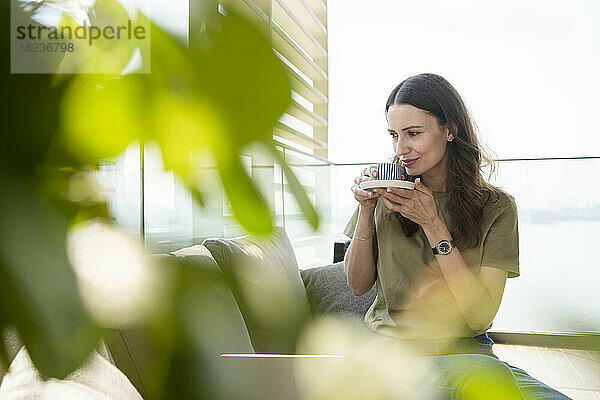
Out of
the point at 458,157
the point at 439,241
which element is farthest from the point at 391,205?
the point at 458,157

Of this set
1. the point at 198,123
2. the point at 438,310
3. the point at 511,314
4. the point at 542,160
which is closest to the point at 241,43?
the point at 198,123

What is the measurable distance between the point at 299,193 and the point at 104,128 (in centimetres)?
4

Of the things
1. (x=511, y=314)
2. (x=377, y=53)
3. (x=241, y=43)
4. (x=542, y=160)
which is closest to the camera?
(x=241, y=43)

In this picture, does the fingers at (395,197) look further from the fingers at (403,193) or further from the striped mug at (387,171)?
the striped mug at (387,171)

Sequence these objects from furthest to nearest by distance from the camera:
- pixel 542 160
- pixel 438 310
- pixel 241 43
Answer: pixel 542 160, pixel 438 310, pixel 241 43

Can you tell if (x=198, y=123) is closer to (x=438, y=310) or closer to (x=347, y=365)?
(x=347, y=365)

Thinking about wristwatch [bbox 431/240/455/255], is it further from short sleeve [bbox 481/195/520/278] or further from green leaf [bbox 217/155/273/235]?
green leaf [bbox 217/155/273/235]

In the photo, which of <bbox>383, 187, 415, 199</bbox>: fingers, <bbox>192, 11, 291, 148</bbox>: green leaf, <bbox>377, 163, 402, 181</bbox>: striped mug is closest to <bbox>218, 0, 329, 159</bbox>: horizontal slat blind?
<bbox>192, 11, 291, 148</bbox>: green leaf

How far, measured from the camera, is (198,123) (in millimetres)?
129

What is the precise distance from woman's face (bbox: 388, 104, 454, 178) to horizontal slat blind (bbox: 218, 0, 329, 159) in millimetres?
883

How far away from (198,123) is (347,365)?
0.11 metres

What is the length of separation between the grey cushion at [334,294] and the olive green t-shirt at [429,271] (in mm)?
229

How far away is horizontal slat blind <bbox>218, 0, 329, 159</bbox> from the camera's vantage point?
0.40 ft

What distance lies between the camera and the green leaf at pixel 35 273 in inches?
5.2
